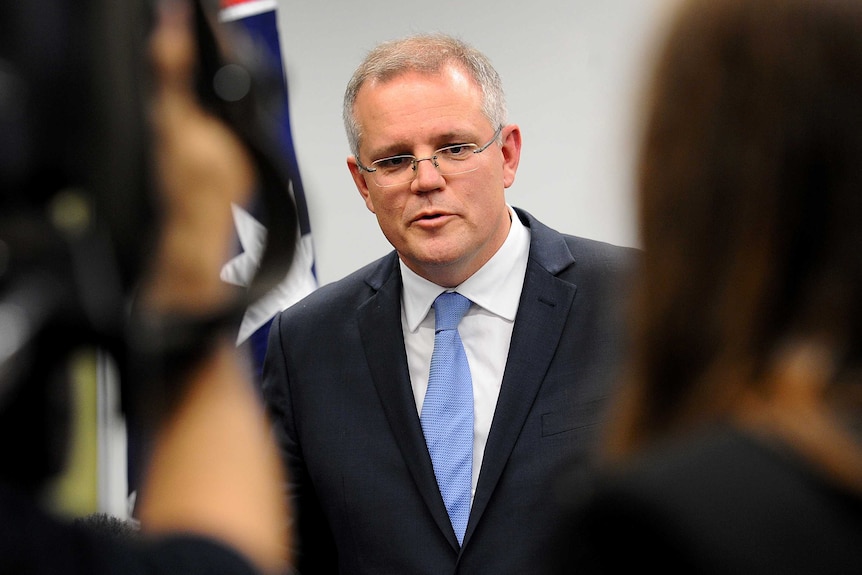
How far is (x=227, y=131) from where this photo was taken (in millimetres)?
653

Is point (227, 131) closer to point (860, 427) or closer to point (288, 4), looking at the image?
point (860, 427)

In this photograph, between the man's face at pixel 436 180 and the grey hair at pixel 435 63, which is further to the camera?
the grey hair at pixel 435 63

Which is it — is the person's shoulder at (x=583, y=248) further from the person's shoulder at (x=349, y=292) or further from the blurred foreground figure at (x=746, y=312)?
the blurred foreground figure at (x=746, y=312)

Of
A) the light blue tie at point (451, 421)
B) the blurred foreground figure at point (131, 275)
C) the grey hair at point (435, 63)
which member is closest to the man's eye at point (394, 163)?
the grey hair at point (435, 63)

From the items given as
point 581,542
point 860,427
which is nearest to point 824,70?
point 860,427

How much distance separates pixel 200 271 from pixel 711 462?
373 millimetres

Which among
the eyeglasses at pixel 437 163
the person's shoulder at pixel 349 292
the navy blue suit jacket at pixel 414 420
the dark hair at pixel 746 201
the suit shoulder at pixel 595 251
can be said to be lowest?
the navy blue suit jacket at pixel 414 420

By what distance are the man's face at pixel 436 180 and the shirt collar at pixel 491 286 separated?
2 cm

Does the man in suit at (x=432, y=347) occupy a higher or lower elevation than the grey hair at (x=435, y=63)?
lower

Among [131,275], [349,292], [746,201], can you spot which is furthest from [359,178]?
[131,275]

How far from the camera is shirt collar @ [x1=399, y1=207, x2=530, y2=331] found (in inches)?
Result: 81.8

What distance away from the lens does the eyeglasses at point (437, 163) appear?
2156 mm

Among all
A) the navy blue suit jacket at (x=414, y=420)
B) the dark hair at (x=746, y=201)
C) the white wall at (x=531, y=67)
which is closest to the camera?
the dark hair at (x=746, y=201)

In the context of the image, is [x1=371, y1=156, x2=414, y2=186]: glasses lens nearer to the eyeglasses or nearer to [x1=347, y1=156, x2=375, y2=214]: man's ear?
the eyeglasses
